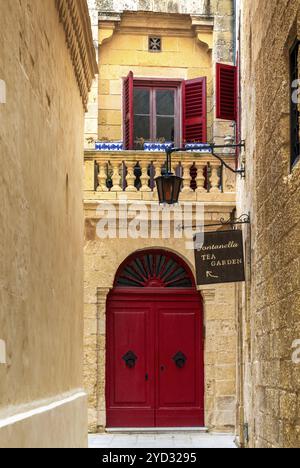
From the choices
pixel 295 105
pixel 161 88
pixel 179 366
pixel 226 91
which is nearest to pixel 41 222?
pixel 295 105

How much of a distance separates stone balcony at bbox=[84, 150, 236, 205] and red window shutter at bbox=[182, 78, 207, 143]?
0.51 meters

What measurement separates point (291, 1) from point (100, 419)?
31.0ft

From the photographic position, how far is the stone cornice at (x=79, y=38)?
25.9 ft

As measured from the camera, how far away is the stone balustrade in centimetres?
1497

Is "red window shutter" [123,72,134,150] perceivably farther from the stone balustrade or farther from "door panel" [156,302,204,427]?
"door panel" [156,302,204,427]

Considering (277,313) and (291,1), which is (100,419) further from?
(291,1)

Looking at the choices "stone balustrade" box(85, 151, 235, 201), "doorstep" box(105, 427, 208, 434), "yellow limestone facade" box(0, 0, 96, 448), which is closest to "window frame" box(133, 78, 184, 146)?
"stone balustrade" box(85, 151, 235, 201)

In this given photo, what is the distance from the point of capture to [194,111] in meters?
15.5

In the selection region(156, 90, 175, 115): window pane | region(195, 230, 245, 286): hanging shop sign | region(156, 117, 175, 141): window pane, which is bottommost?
region(195, 230, 245, 286): hanging shop sign

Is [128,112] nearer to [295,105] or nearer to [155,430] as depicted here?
[155,430]

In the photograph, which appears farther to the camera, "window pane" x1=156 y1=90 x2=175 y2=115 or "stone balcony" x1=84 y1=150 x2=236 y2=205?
"window pane" x1=156 y1=90 x2=175 y2=115

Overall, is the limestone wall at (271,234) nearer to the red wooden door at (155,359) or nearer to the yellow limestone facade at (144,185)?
the yellow limestone facade at (144,185)

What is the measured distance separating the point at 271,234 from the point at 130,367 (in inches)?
298

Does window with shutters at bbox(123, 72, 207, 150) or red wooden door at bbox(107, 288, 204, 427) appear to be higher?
window with shutters at bbox(123, 72, 207, 150)
